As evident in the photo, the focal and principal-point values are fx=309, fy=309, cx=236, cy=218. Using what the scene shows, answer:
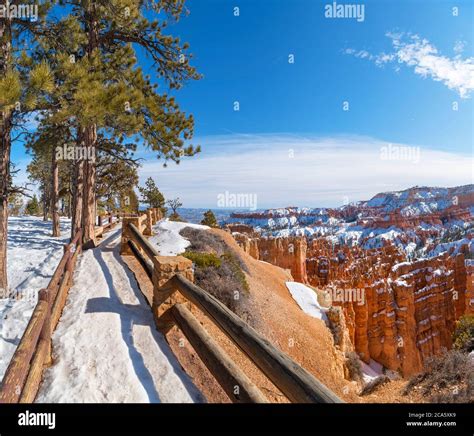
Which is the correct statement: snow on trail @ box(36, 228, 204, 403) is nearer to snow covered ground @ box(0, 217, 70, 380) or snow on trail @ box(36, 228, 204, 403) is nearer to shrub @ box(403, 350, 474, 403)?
snow covered ground @ box(0, 217, 70, 380)

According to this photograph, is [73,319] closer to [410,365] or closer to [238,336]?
[238,336]

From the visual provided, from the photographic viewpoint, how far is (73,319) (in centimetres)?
546

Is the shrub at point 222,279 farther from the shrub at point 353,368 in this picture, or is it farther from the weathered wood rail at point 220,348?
the shrub at point 353,368

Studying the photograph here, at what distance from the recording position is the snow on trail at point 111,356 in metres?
3.66

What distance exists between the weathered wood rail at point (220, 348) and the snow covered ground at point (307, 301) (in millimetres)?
11370

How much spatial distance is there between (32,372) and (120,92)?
7.66 metres

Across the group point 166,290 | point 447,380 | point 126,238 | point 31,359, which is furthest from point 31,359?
point 447,380

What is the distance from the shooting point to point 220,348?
4.04 metres

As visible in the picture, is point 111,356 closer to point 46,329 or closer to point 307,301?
point 46,329

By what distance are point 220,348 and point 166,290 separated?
184cm

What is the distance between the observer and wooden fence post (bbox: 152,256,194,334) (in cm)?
541

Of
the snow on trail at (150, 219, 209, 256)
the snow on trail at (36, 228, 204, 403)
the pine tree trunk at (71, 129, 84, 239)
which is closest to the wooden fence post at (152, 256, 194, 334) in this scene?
the snow on trail at (36, 228, 204, 403)

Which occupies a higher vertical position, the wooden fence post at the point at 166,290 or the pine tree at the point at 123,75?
the pine tree at the point at 123,75

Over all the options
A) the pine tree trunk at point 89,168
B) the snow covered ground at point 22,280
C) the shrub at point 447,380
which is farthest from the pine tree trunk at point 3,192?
the shrub at point 447,380
